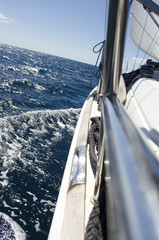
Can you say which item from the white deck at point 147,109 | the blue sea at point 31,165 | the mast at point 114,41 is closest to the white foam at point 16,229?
the blue sea at point 31,165

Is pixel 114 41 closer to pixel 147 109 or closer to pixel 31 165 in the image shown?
pixel 147 109

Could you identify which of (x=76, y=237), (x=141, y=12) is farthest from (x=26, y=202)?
→ (x=141, y=12)

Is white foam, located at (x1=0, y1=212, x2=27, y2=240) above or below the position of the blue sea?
below

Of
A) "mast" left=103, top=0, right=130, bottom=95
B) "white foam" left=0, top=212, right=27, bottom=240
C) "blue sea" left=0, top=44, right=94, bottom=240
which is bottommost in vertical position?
"white foam" left=0, top=212, right=27, bottom=240

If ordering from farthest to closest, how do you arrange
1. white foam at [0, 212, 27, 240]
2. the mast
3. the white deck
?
white foam at [0, 212, 27, 240]
the white deck
the mast

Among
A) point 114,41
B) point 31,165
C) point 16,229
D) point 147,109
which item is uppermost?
point 114,41

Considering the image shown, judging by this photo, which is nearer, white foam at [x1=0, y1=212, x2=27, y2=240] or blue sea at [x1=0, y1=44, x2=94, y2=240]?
white foam at [x1=0, y1=212, x2=27, y2=240]

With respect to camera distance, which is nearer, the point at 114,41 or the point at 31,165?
the point at 114,41

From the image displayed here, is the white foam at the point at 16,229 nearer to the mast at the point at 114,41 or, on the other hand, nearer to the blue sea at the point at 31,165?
the blue sea at the point at 31,165

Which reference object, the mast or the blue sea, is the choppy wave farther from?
the mast

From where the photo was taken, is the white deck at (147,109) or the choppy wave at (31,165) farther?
the choppy wave at (31,165)

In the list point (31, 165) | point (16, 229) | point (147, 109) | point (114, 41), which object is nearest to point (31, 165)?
point (31, 165)

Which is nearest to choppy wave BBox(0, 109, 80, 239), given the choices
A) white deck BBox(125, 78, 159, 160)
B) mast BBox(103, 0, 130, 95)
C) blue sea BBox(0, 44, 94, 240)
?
blue sea BBox(0, 44, 94, 240)

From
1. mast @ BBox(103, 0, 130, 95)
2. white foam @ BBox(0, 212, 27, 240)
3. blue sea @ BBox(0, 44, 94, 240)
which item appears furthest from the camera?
blue sea @ BBox(0, 44, 94, 240)
